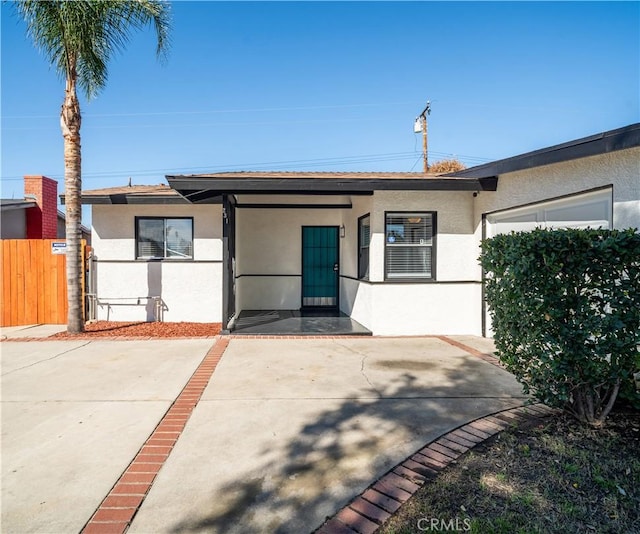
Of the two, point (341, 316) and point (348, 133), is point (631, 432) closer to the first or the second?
point (341, 316)

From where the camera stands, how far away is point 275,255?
10.7 meters

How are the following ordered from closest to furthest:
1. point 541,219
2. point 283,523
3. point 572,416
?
point 283,523
point 572,416
point 541,219

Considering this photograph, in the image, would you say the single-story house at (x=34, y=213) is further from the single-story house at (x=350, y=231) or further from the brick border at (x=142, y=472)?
the brick border at (x=142, y=472)

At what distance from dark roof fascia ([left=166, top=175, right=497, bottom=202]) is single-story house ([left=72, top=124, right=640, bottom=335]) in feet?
0.07

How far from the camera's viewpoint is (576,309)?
315cm

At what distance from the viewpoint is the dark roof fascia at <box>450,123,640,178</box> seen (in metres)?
4.10

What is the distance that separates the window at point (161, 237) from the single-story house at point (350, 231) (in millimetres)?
23

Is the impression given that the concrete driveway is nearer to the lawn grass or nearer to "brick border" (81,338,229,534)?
"brick border" (81,338,229,534)

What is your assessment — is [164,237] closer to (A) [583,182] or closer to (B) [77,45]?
(B) [77,45]

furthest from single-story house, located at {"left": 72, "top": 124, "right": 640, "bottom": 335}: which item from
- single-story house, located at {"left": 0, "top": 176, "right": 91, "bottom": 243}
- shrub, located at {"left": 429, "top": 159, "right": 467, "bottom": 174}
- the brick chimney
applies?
shrub, located at {"left": 429, "top": 159, "right": 467, "bottom": 174}

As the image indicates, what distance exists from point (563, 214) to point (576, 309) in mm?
3289

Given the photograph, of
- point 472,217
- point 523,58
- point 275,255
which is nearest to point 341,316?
point 275,255

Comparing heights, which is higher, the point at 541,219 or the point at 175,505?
the point at 541,219

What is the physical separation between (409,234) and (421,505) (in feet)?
19.3
